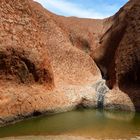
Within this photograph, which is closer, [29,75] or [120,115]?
[29,75]

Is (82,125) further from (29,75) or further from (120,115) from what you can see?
(29,75)

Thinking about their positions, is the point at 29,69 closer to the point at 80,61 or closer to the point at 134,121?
the point at 134,121

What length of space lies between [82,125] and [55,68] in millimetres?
11799

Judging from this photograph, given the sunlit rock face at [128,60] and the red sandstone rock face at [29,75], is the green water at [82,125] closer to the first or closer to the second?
the red sandstone rock face at [29,75]

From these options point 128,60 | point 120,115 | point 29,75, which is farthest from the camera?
point 128,60

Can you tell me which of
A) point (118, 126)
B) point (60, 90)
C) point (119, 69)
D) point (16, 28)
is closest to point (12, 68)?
point (16, 28)

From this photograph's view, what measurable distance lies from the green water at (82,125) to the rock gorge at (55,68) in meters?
1.34

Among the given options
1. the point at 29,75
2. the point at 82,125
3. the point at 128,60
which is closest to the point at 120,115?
the point at 82,125

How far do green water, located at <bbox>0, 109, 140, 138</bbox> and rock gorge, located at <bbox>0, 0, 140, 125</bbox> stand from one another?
134 cm

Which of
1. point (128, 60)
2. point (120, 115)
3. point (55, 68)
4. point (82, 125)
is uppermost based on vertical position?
point (128, 60)

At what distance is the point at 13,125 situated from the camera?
23.4 meters

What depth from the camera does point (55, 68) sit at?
3481 centimetres

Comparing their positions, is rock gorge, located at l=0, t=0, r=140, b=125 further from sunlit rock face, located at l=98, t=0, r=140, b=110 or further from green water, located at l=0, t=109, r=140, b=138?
green water, located at l=0, t=109, r=140, b=138

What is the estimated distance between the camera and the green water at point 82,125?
2117 cm
